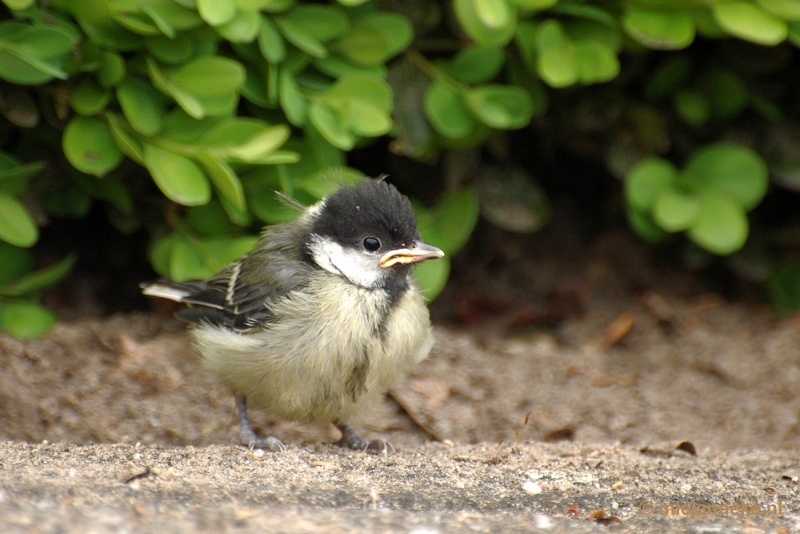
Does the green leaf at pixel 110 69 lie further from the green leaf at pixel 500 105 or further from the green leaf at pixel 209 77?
the green leaf at pixel 500 105

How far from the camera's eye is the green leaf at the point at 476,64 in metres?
4.02

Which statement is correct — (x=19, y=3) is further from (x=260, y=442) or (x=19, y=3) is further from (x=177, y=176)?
(x=260, y=442)

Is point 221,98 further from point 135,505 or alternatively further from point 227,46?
point 135,505

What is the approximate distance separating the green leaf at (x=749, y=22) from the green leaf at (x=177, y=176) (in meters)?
2.32

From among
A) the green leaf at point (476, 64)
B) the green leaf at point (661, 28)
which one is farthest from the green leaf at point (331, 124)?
the green leaf at point (661, 28)

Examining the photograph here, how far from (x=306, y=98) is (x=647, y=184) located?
6.04 ft

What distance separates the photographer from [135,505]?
2238 mm

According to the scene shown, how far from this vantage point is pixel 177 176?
337cm

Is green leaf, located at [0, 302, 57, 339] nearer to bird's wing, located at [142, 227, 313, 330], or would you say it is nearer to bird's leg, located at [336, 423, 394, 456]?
bird's wing, located at [142, 227, 313, 330]

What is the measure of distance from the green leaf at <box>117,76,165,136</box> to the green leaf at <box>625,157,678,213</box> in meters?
2.35

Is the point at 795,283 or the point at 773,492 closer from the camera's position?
the point at 773,492

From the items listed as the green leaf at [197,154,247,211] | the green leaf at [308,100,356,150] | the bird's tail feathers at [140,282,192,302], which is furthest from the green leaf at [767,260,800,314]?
the bird's tail feathers at [140,282,192,302]

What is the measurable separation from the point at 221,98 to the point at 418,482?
1.71 metres

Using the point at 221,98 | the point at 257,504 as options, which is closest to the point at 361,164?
the point at 221,98
